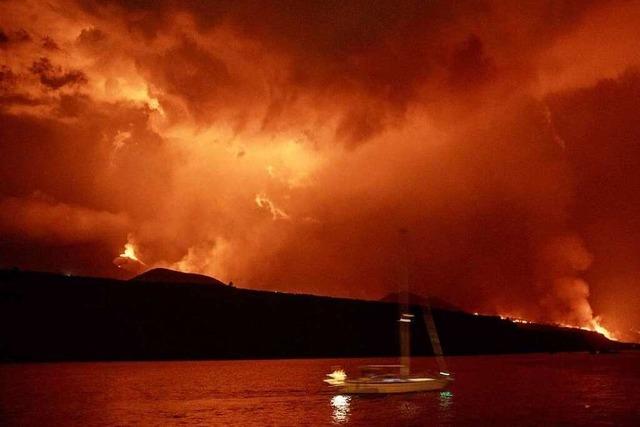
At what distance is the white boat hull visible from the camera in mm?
88875

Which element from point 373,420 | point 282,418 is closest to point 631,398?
point 373,420

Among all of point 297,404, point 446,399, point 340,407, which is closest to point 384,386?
point 446,399

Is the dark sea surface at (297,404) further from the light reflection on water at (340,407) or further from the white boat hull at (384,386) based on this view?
the white boat hull at (384,386)

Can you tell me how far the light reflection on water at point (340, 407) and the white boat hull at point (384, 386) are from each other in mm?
1713

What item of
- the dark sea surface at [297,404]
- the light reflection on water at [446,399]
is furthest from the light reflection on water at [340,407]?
the light reflection on water at [446,399]

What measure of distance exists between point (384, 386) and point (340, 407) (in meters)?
8.64

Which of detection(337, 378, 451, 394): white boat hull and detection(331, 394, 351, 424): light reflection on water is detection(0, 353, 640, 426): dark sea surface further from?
detection(337, 378, 451, 394): white boat hull

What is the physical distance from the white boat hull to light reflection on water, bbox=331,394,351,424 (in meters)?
1.71

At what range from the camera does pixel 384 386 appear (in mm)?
88812

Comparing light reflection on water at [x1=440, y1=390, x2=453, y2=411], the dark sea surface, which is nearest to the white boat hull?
the dark sea surface

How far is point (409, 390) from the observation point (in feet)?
298

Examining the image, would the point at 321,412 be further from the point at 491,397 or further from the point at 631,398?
the point at 631,398

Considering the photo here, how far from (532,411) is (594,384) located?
4970 cm

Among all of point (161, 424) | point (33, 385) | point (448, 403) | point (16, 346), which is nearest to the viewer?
point (161, 424)
